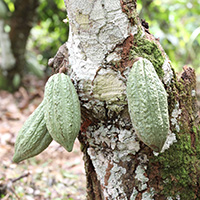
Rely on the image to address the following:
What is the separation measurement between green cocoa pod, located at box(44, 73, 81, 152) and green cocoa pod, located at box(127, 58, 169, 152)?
22 cm

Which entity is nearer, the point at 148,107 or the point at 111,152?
the point at 148,107

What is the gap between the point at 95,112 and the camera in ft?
3.84

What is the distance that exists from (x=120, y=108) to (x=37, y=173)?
4.44ft

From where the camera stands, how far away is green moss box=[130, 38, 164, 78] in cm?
116

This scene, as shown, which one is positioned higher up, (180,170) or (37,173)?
(37,173)

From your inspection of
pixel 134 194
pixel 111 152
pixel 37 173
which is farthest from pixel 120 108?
pixel 37 173

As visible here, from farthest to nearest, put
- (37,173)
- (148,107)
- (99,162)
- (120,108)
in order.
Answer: (37,173) < (99,162) < (120,108) < (148,107)

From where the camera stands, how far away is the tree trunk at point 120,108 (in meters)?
1.14

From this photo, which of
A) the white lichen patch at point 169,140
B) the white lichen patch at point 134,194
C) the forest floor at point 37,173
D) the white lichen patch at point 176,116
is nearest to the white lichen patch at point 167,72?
the white lichen patch at point 176,116

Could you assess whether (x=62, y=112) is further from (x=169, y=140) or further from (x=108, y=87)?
(x=169, y=140)

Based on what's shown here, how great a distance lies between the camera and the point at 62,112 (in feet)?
3.42

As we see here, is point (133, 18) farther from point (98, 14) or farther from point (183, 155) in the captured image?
point (183, 155)

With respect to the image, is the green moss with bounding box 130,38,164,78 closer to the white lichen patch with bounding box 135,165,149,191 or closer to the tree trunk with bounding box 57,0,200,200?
the tree trunk with bounding box 57,0,200,200

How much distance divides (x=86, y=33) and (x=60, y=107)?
34cm
